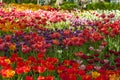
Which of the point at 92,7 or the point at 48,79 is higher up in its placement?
the point at 48,79

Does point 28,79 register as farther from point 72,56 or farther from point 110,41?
point 110,41

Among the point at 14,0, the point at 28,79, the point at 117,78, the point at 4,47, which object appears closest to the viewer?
the point at 28,79

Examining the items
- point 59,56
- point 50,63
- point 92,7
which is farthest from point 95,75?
point 92,7

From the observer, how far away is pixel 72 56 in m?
7.04

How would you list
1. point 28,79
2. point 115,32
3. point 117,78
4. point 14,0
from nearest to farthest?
point 28,79 → point 117,78 → point 115,32 → point 14,0

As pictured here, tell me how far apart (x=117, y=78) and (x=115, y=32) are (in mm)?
3229

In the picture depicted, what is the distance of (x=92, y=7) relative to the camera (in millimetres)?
25125

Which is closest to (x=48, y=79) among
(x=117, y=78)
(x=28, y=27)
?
(x=117, y=78)

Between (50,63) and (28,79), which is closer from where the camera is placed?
(28,79)

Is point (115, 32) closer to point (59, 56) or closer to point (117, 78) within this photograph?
point (59, 56)

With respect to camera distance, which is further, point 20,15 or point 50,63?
point 20,15

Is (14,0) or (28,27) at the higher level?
(28,27)

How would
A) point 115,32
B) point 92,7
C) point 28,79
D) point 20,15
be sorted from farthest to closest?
point 92,7 < point 20,15 < point 115,32 < point 28,79

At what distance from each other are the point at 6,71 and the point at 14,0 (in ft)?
116
